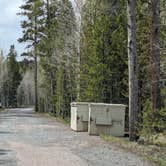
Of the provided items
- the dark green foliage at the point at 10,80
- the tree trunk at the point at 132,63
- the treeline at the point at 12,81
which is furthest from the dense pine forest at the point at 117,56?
the dark green foliage at the point at 10,80

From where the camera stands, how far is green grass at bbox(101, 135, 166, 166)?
14.6m

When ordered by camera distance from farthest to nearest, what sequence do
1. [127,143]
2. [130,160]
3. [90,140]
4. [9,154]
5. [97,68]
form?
[97,68] < [90,140] < [127,143] < [9,154] < [130,160]

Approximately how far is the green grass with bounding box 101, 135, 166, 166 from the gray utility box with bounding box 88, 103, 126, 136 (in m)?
2.85

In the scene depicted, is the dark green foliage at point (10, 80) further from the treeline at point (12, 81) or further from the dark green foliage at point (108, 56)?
the dark green foliage at point (108, 56)

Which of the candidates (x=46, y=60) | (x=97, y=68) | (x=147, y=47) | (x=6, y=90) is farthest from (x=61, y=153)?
(x=6, y=90)

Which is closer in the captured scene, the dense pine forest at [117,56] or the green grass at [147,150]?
the green grass at [147,150]

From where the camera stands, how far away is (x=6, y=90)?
116 metres

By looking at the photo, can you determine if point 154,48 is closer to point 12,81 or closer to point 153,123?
point 153,123

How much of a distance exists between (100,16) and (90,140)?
10.1 metres

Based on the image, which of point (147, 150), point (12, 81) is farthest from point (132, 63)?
point (12, 81)

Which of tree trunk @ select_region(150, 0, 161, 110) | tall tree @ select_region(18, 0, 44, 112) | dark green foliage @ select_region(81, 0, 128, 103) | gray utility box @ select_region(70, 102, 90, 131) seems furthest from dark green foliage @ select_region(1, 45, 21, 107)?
tree trunk @ select_region(150, 0, 161, 110)

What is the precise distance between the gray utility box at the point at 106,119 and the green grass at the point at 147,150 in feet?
9.34

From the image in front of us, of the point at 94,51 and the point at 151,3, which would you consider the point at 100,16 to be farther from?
the point at 151,3

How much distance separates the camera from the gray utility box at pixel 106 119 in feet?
76.4
